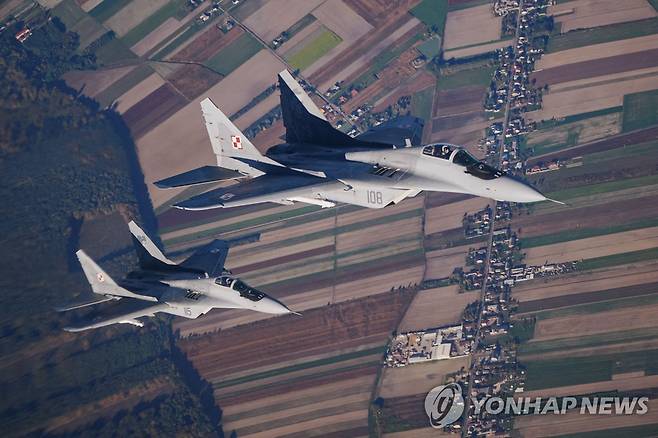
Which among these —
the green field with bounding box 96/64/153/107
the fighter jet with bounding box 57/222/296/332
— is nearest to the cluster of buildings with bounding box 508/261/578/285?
the fighter jet with bounding box 57/222/296/332

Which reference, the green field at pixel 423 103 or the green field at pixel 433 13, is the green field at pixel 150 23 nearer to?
the green field at pixel 433 13

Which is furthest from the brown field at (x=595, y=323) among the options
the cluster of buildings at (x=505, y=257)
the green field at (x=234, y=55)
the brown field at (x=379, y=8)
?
the green field at (x=234, y=55)

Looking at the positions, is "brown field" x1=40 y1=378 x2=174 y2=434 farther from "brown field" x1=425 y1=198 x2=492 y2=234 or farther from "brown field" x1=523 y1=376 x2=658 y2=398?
"brown field" x1=523 y1=376 x2=658 y2=398

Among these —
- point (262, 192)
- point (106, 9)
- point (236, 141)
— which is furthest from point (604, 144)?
point (106, 9)

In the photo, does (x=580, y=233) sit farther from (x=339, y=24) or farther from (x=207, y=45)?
(x=207, y=45)

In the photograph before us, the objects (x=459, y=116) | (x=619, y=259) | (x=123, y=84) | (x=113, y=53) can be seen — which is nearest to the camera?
(x=619, y=259)

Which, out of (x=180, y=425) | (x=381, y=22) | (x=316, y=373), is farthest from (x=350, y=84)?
(x=180, y=425)

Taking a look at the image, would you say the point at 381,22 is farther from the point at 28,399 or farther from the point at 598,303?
the point at 28,399
